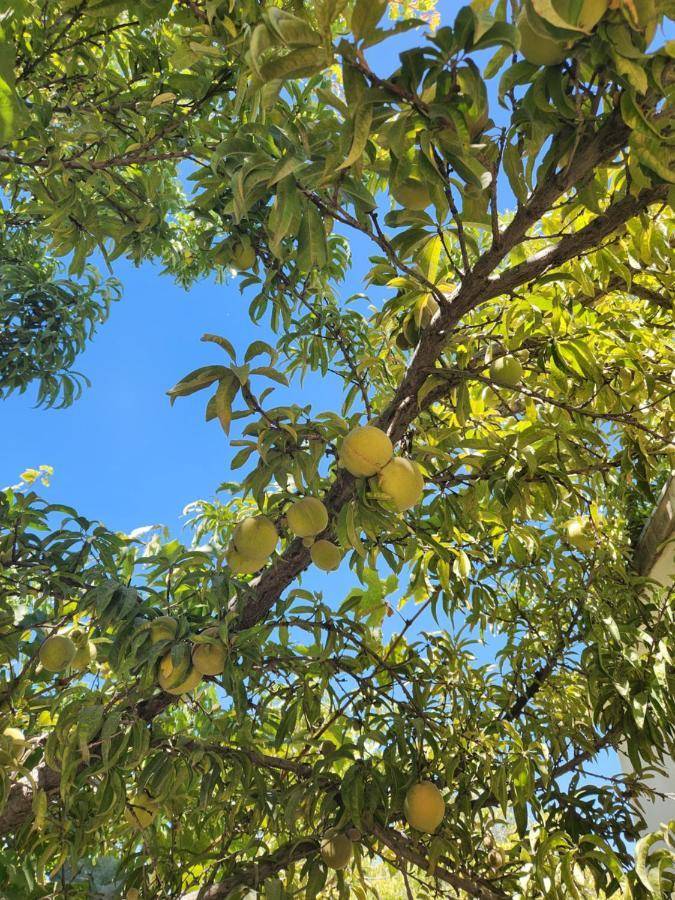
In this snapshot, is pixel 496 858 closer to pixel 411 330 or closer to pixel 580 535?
pixel 580 535

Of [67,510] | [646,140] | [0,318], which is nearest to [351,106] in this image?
[646,140]

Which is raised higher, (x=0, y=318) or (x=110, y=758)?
(x=0, y=318)

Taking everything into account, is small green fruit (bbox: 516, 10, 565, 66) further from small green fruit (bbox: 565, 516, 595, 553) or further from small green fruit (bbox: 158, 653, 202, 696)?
small green fruit (bbox: 565, 516, 595, 553)

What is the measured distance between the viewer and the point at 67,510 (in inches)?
73.1

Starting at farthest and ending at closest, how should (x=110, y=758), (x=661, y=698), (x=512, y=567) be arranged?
(x=512, y=567) → (x=661, y=698) → (x=110, y=758)

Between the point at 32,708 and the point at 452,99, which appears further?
the point at 32,708

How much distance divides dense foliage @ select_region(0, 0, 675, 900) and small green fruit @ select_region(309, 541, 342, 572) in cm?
5

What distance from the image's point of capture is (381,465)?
1.28 metres

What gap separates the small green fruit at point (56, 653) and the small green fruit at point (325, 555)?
0.78 metres

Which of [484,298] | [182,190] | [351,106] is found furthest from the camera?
[182,190]

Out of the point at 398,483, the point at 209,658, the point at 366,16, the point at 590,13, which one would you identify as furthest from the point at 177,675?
the point at 590,13

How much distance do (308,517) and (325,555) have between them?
0.17 metres

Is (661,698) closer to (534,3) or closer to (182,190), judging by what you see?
(534,3)

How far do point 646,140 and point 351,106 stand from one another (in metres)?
0.42
